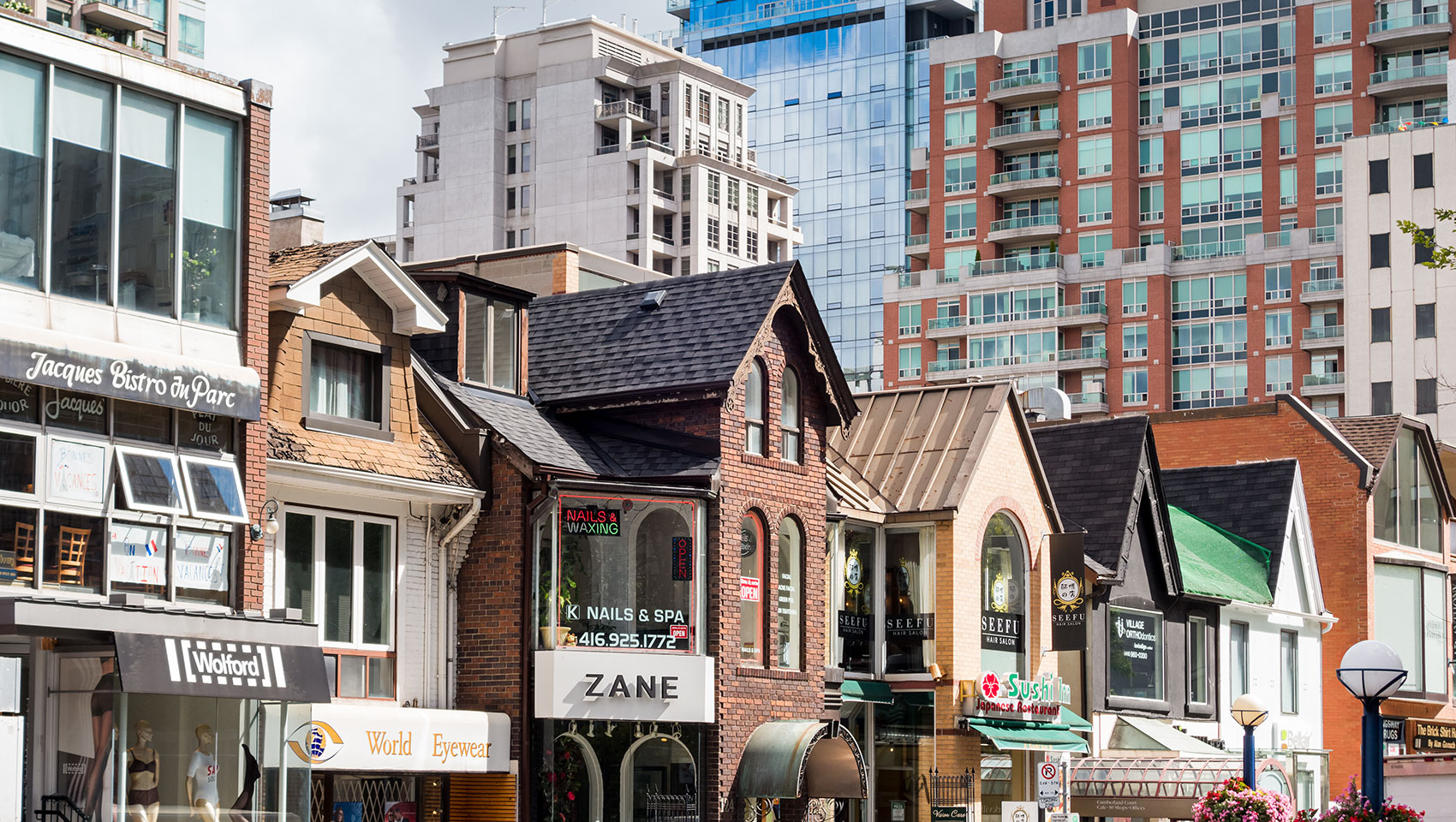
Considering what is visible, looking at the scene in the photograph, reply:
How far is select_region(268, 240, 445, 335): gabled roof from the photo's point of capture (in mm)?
26438

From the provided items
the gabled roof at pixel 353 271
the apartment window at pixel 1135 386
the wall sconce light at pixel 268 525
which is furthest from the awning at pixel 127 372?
the apartment window at pixel 1135 386

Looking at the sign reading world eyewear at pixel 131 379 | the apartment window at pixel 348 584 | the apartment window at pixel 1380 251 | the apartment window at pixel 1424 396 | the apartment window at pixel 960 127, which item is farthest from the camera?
the apartment window at pixel 960 127

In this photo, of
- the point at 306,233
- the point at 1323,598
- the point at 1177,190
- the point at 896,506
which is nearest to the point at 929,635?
the point at 896,506

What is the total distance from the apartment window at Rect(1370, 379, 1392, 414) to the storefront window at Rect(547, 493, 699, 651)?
240 feet

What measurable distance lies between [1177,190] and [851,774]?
88902 mm

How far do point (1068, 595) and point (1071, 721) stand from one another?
240 cm

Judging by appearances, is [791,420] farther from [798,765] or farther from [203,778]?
[203,778]

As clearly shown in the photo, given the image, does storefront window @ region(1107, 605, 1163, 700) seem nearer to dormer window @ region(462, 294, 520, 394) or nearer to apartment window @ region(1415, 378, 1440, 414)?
dormer window @ region(462, 294, 520, 394)

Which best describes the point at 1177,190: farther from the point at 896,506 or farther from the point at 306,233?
the point at 306,233

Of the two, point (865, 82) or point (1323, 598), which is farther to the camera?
point (865, 82)

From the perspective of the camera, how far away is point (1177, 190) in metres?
115

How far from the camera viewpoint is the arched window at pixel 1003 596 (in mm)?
38250

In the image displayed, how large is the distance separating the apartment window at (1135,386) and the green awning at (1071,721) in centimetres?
7630

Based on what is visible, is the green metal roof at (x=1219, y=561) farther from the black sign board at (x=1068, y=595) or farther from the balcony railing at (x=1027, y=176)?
the balcony railing at (x=1027, y=176)
